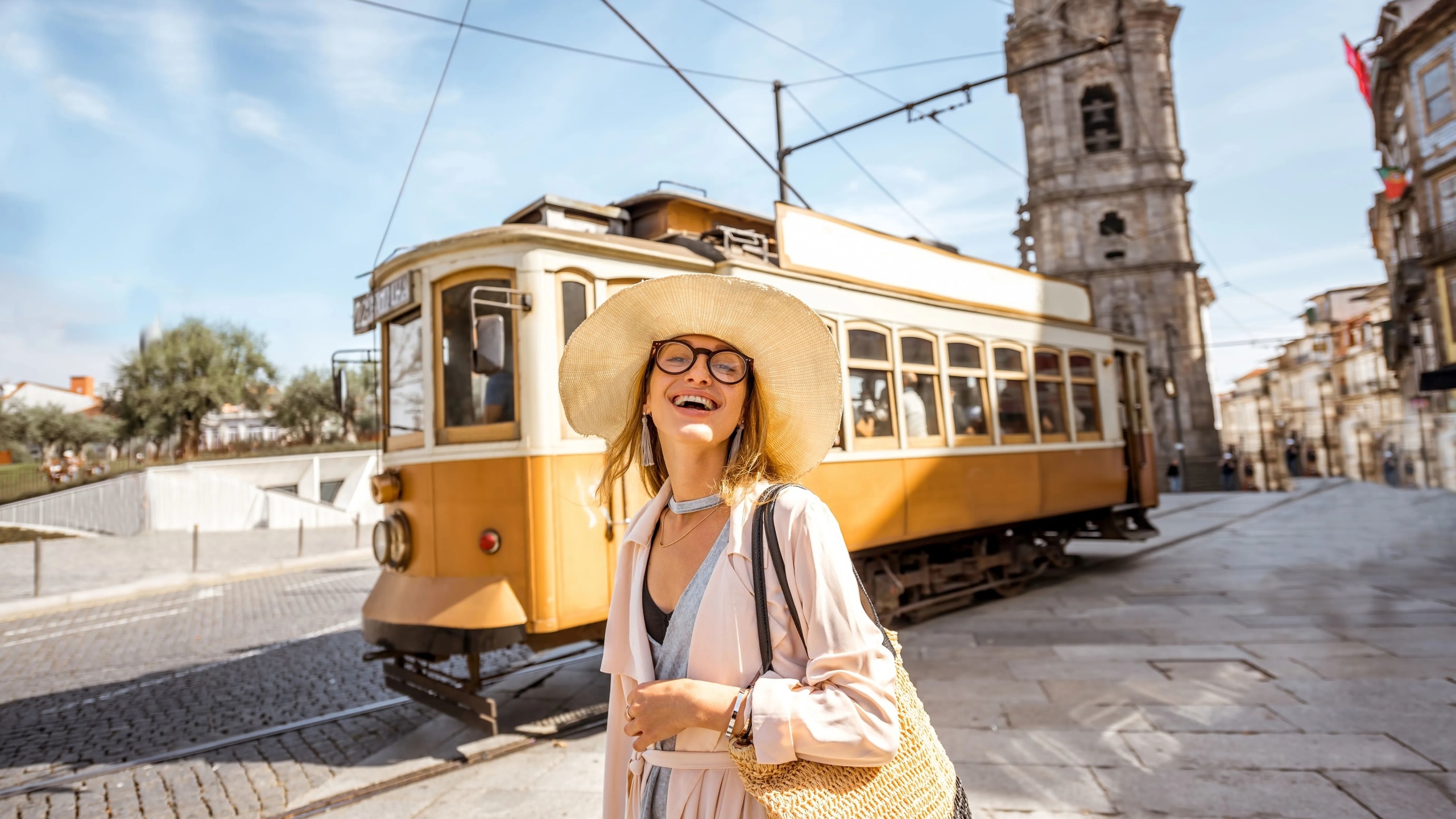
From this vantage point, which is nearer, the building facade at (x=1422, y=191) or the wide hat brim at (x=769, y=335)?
the wide hat brim at (x=769, y=335)

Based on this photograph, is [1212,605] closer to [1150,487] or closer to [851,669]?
[1150,487]

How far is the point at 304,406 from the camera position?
124 feet

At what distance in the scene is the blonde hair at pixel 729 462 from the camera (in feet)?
5.32

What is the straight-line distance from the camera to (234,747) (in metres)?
4.75

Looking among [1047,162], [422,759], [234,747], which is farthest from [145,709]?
[1047,162]

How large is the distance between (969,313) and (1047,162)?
112 feet

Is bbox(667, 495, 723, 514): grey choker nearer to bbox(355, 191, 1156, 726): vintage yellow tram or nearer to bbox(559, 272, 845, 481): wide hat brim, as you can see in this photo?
bbox(559, 272, 845, 481): wide hat brim

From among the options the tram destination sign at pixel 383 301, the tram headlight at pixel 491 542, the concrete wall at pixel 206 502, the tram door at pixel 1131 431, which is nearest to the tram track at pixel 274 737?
the tram headlight at pixel 491 542

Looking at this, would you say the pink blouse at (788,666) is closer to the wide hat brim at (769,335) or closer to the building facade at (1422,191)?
the wide hat brim at (769,335)

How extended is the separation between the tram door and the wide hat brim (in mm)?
9598

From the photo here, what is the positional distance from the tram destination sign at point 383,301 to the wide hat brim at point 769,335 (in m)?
3.79

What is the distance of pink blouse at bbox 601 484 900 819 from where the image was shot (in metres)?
1.29

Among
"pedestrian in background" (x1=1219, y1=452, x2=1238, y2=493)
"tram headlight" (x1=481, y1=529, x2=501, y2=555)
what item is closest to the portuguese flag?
"pedestrian in background" (x1=1219, y1=452, x2=1238, y2=493)

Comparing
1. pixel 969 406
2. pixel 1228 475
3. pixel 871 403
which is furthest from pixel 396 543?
pixel 1228 475
